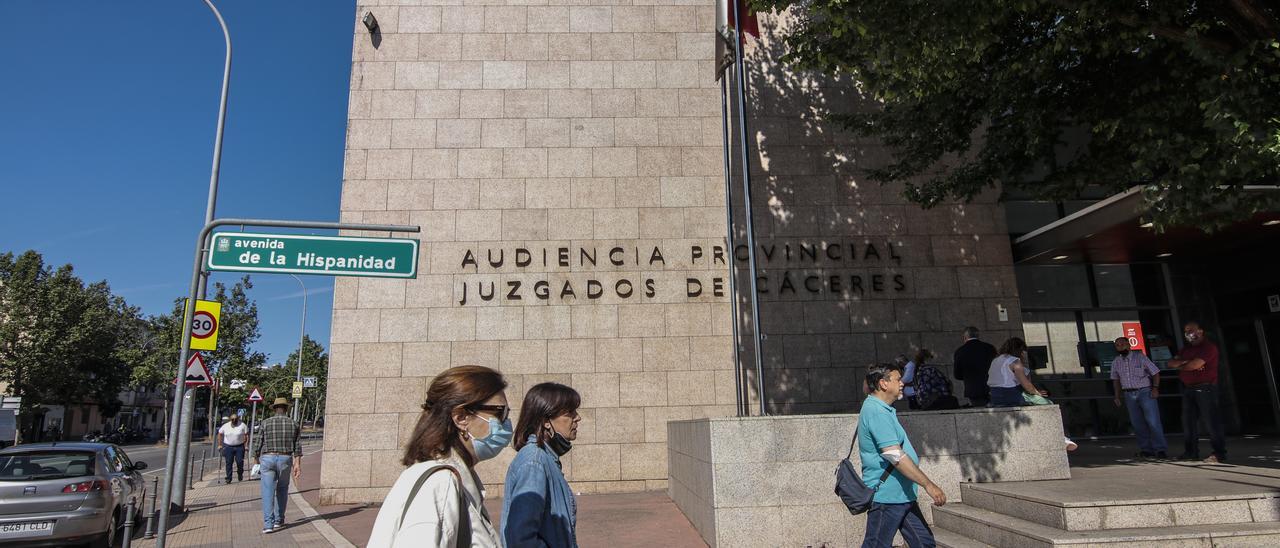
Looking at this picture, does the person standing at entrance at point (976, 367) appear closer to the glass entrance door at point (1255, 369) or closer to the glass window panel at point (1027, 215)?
the glass window panel at point (1027, 215)

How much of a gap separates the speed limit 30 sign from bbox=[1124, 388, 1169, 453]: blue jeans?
1382 centimetres

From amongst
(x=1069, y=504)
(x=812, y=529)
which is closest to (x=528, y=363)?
(x=812, y=529)

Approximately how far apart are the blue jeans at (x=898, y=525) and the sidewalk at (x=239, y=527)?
21.2ft

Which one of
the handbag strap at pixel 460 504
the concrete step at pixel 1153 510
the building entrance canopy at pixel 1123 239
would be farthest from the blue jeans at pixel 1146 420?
the handbag strap at pixel 460 504

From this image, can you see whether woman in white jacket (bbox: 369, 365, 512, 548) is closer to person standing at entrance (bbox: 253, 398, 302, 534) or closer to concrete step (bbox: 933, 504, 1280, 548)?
concrete step (bbox: 933, 504, 1280, 548)

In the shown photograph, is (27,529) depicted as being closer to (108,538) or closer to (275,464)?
(108,538)

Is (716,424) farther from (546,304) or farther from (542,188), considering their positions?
(542,188)

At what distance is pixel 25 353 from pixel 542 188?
136ft

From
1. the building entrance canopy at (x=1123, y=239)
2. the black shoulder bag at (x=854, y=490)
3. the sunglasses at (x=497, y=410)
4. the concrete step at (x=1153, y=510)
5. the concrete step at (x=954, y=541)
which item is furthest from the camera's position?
the building entrance canopy at (x=1123, y=239)

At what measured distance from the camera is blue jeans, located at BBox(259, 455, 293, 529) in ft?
30.5

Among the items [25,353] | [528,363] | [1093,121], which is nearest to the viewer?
[1093,121]

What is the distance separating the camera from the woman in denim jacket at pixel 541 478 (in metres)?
2.72

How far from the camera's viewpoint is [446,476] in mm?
2129

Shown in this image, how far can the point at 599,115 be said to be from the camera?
13211 mm
